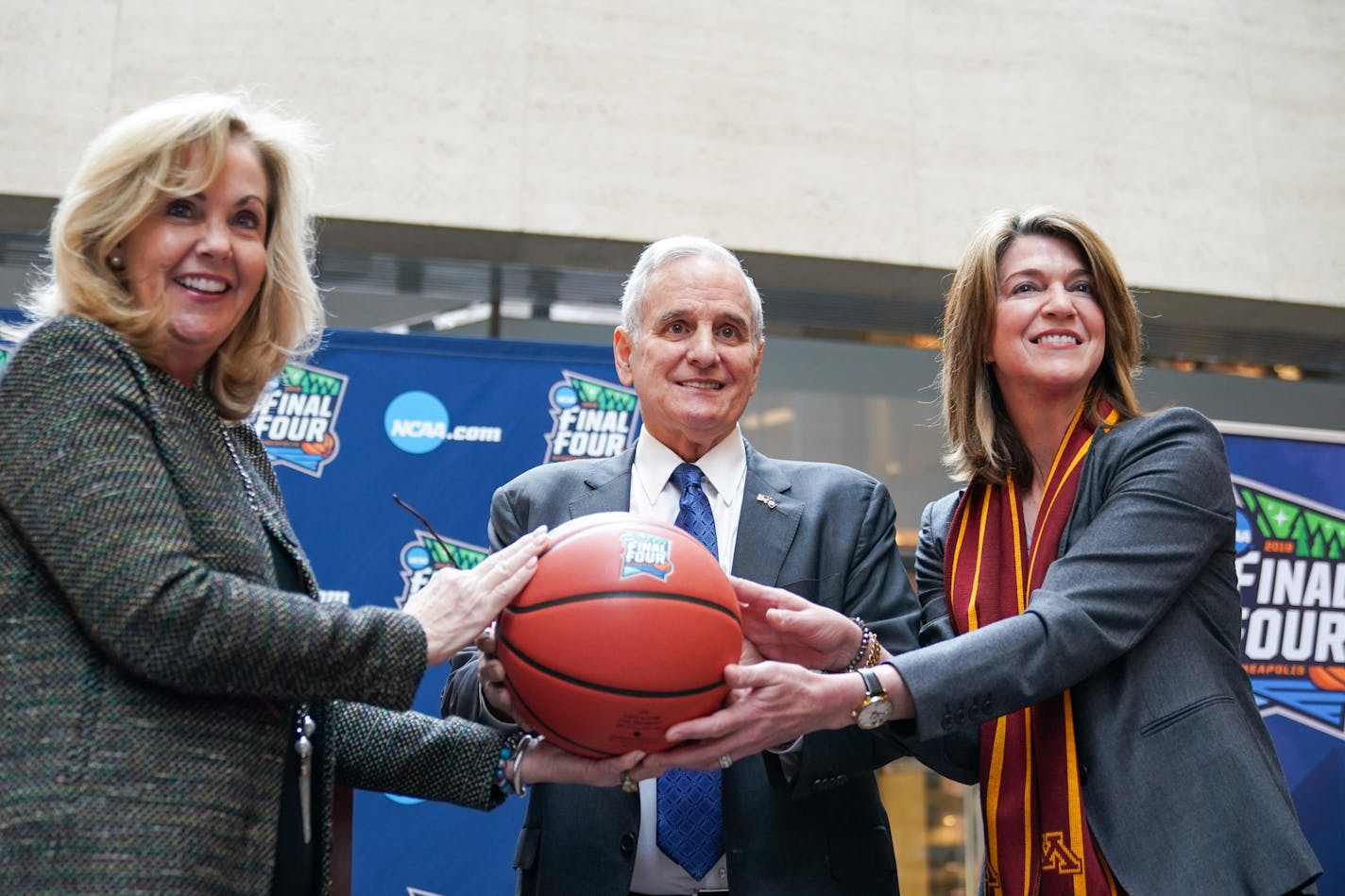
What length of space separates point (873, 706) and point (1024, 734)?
396 mm

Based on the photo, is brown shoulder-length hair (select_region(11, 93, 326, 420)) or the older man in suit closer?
brown shoulder-length hair (select_region(11, 93, 326, 420))

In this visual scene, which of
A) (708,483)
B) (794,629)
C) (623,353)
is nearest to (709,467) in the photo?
(708,483)

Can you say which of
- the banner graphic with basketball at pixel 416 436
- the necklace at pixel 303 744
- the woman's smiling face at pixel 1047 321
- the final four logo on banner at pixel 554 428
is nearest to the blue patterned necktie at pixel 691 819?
the necklace at pixel 303 744

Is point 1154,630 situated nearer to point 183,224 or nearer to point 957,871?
point 183,224

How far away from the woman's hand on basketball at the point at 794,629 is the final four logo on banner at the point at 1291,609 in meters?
2.83

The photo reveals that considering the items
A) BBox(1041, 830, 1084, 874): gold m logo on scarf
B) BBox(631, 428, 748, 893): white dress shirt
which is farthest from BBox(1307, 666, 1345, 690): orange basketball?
BBox(631, 428, 748, 893): white dress shirt

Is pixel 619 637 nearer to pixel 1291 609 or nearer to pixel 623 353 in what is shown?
pixel 623 353

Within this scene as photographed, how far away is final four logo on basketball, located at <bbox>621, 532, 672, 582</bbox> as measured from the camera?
1947mm

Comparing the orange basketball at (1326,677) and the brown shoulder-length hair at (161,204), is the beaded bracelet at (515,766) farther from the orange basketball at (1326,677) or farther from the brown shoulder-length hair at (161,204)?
the orange basketball at (1326,677)

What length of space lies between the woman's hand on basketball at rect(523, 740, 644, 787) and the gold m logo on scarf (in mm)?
769

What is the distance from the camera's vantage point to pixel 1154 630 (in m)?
2.22

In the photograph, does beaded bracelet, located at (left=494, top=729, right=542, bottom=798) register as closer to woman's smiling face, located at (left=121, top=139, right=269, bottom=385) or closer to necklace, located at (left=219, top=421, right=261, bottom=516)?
necklace, located at (left=219, top=421, right=261, bottom=516)

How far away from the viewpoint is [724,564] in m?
2.51

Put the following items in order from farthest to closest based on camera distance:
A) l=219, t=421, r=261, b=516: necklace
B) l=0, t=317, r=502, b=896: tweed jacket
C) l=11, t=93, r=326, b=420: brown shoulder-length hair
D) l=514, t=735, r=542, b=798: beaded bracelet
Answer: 1. l=514, t=735, r=542, b=798: beaded bracelet
2. l=219, t=421, r=261, b=516: necklace
3. l=11, t=93, r=326, b=420: brown shoulder-length hair
4. l=0, t=317, r=502, b=896: tweed jacket
